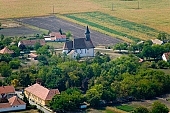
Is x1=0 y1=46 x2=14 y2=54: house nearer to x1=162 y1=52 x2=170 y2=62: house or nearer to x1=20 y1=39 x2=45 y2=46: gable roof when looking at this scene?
x1=20 y1=39 x2=45 y2=46: gable roof

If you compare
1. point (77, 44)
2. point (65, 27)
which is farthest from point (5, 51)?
point (65, 27)

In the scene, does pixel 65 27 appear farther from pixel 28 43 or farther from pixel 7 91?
pixel 7 91

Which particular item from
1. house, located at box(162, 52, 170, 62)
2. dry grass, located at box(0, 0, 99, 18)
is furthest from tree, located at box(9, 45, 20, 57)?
dry grass, located at box(0, 0, 99, 18)

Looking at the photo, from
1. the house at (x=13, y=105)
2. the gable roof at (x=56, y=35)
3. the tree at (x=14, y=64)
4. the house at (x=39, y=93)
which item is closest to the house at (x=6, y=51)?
the tree at (x=14, y=64)

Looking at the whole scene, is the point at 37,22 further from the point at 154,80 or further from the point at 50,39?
the point at 154,80

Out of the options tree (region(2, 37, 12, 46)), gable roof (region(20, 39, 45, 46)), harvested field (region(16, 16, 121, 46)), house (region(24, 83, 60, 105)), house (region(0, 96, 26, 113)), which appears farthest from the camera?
harvested field (region(16, 16, 121, 46))

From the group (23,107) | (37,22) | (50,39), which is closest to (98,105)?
(23,107)
